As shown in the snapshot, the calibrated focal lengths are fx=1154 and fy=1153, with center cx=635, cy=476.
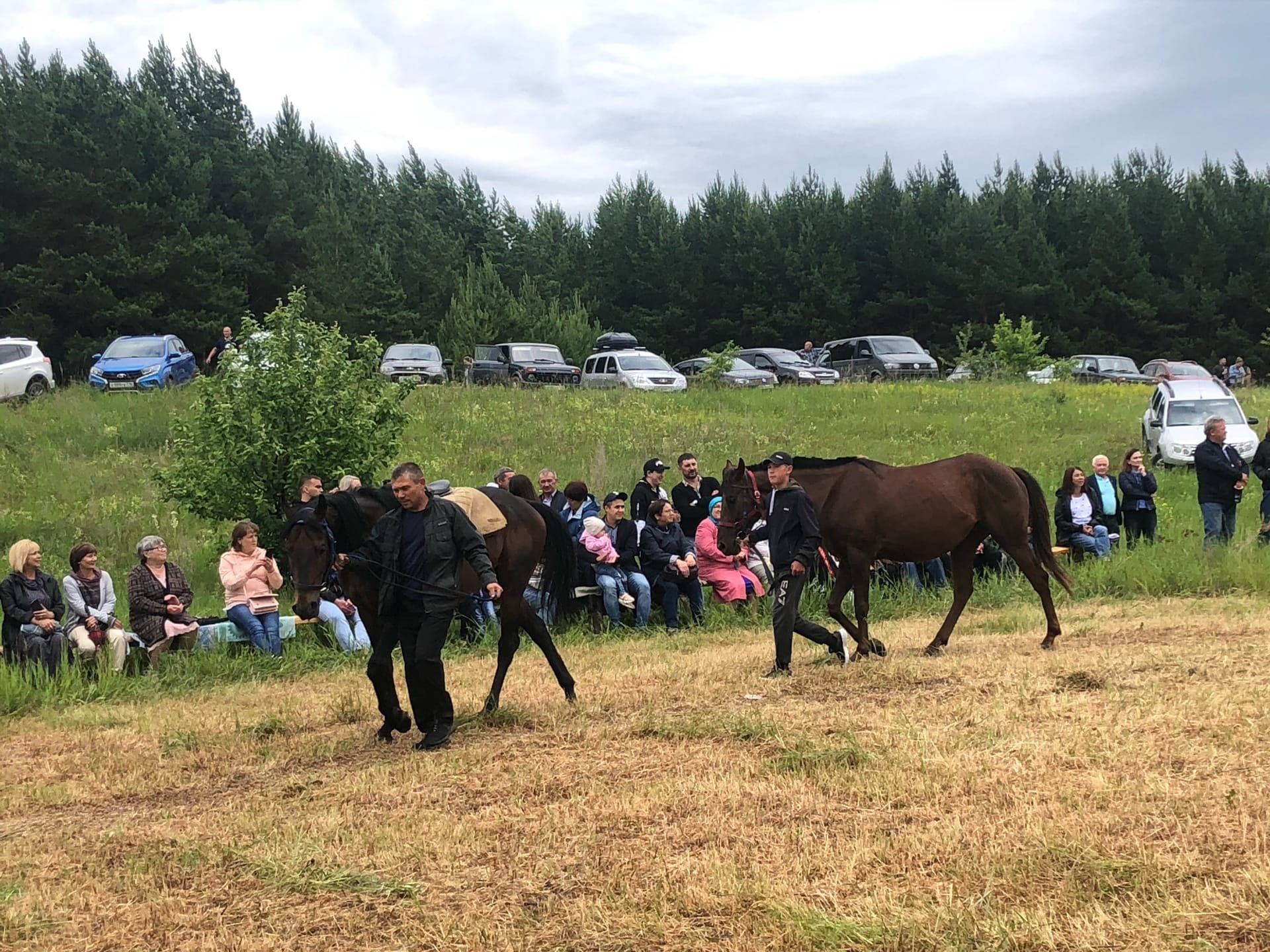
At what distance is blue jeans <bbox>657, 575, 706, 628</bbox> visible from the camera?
12484mm

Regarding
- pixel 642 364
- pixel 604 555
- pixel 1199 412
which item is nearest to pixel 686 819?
pixel 604 555

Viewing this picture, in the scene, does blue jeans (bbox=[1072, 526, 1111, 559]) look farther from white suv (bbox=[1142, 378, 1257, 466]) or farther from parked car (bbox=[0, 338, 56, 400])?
parked car (bbox=[0, 338, 56, 400])

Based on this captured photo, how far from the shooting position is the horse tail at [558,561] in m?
8.93

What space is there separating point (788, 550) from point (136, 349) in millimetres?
22343

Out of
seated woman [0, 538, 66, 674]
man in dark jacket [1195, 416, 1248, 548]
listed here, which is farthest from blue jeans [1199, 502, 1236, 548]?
seated woman [0, 538, 66, 674]

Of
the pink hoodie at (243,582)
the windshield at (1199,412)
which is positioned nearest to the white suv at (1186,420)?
the windshield at (1199,412)

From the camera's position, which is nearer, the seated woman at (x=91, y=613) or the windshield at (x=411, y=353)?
the seated woman at (x=91, y=613)

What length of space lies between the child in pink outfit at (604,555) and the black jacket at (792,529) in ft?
11.0

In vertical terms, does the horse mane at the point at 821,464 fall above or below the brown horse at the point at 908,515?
above

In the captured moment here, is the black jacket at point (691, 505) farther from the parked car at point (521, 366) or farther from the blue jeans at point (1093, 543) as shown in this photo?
the parked car at point (521, 366)

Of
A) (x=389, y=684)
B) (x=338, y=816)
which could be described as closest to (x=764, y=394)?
(x=389, y=684)

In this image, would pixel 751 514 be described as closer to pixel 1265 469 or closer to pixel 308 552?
pixel 308 552

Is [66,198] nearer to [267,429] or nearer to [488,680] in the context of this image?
[267,429]

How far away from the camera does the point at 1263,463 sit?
1487cm
